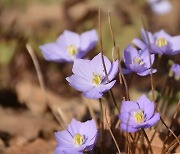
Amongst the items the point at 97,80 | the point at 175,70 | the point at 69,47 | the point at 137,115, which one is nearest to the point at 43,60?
the point at 69,47

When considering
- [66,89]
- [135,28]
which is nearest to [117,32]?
[135,28]

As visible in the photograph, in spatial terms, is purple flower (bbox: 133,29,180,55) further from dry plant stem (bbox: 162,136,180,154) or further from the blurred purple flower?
the blurred purple flower

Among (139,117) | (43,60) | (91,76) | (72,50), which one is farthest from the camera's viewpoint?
(43,60)

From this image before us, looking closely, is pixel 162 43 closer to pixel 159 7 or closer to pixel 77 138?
pixel 77 138

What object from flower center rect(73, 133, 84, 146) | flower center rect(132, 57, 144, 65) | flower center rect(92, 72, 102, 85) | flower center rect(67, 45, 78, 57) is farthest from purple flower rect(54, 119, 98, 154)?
flower center rect(67, 45, 78, 57)

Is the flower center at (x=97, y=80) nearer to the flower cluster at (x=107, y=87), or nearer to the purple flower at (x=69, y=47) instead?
the flower cluster at (x=107, y=87)

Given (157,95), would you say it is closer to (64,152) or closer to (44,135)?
(64,152)
